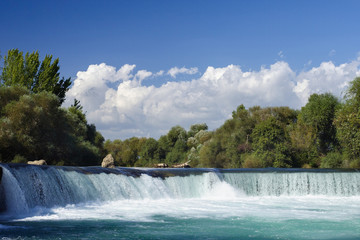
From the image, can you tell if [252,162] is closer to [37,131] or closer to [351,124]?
[351,124]

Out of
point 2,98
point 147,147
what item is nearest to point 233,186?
point 2,98

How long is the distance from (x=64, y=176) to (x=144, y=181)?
16.5 feet

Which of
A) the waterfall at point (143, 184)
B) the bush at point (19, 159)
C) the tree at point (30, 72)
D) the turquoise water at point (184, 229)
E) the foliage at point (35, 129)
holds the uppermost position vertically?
the tree at point (30, 72)

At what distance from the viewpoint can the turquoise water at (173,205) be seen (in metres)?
13.3

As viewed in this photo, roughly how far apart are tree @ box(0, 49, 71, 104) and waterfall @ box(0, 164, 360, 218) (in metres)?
26.7

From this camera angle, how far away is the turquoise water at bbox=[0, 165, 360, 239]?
13.3 m

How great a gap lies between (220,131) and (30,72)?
23911 mm

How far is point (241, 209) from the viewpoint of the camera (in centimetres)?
1944

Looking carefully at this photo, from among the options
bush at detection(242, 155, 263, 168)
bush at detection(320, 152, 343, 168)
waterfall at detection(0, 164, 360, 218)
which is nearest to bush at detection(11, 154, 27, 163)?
waterfall at detection(0, 164, 360, 218)

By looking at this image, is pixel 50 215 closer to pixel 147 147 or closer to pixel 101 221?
pixel 101 221

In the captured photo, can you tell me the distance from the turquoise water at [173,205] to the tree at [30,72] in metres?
27.4

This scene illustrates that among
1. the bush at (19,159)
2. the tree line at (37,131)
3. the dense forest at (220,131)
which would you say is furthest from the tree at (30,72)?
the bush at (19,159)

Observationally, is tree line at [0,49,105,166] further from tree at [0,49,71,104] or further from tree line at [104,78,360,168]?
tree line at [104,78,360,168]

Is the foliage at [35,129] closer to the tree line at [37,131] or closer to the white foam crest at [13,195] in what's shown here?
the tree line at [37,131]
